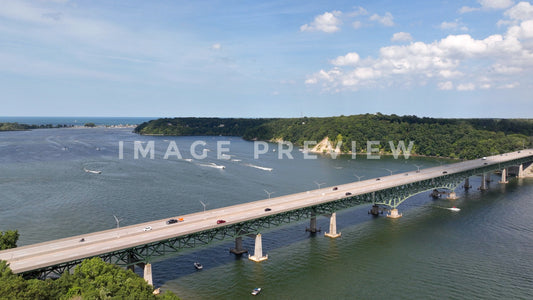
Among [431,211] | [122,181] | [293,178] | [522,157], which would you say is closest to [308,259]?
[431,211]

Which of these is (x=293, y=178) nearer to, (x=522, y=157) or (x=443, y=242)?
(x=443, y=242)

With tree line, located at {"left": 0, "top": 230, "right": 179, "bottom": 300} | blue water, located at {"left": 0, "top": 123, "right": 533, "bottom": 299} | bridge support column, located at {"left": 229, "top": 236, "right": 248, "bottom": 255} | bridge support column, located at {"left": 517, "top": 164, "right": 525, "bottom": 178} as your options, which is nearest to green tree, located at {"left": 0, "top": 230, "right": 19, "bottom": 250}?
tree line, located at {"left": 0, "top": 230, "right": 179, "bottom": 300}

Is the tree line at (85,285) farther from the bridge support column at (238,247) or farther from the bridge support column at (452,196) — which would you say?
the bridge support column at (452,196)

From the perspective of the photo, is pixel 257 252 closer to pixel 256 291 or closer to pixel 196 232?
pixel 256 291

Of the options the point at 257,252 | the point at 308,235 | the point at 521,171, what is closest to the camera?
the point at 257,252

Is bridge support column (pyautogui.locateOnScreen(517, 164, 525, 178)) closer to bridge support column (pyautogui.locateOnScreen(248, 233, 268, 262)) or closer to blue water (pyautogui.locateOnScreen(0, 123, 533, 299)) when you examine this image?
blue water (pyautogui.locateOnScreen(0, 123, 533, 299))

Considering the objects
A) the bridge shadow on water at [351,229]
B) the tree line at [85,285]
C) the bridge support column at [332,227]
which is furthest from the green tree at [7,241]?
the bridge support column at [332,227]

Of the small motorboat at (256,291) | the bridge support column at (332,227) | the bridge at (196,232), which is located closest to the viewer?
the bridge at (196,232)

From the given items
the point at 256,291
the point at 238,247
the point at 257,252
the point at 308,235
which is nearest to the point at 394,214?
the point at 308,235

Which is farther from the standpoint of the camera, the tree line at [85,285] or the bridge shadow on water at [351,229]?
the bridge shadow on water at [351,229]

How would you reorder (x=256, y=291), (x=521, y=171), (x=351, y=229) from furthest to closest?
(x=521, y=171) → (x=351, y=229) → (x=256, y=291)
